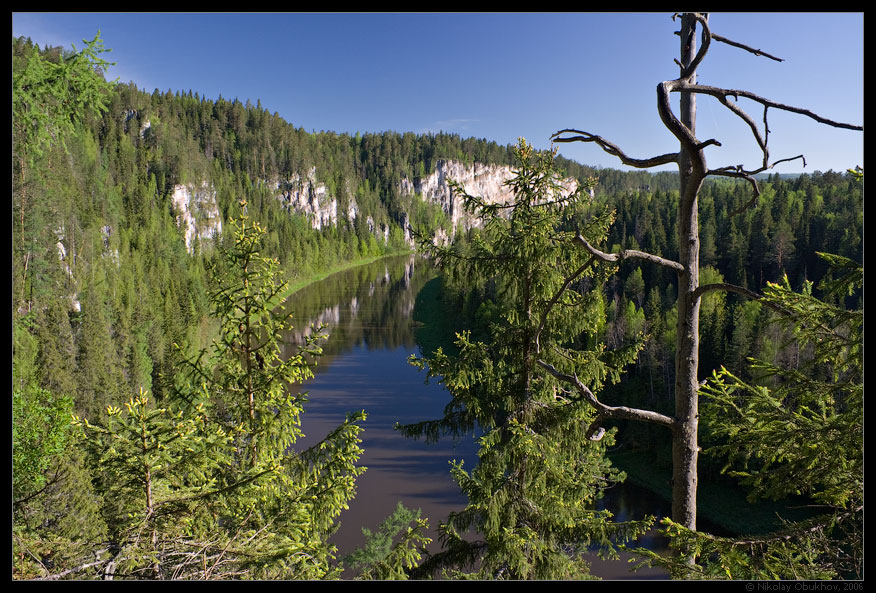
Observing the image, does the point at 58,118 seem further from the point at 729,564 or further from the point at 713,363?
the point at 713,363

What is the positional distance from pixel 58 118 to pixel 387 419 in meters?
21.9

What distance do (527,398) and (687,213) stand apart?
2.72 meters

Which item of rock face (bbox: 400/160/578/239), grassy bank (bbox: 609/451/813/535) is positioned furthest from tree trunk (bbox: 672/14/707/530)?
rock face (bbox: 400/160/578/239)

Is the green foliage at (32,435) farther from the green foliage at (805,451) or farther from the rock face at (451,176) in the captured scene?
the rock face at (451,176)

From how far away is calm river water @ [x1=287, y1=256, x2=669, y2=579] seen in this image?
16.9 metres

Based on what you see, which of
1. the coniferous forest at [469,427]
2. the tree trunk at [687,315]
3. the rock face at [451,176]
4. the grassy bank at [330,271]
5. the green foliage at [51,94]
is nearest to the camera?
the tree trunk at [687,315]

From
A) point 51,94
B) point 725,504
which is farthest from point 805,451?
point 725,504

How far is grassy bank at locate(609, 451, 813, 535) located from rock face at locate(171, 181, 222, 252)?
58.4 m

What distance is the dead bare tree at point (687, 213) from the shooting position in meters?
2.21

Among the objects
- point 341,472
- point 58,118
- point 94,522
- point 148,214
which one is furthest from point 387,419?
point 148,214

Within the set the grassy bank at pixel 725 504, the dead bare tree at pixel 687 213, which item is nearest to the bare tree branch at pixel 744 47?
the dead bare tree at pixel 687 213

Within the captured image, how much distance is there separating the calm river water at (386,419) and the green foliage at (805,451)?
7.00ft

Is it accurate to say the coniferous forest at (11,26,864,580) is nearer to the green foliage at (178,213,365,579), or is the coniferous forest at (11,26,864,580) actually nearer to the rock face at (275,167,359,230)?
the green foliage at (178,213,365,579)

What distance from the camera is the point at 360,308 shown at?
180ft
